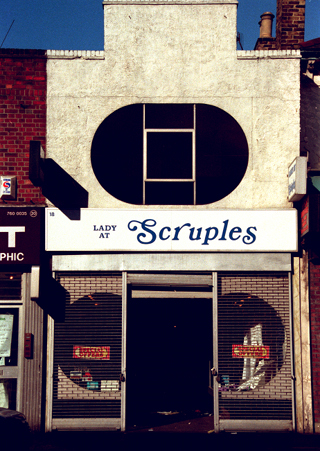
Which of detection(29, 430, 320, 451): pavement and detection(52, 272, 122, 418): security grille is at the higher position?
detection(52, 272, 122, 418): security grille

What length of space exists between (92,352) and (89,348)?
0.10m

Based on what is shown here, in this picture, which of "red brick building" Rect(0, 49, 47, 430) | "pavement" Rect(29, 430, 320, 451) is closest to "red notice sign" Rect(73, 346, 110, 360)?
"red brick building" Rect(0, 49, 47, 430)

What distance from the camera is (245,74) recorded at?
10.1 metres

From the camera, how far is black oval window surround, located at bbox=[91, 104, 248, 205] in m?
10.0

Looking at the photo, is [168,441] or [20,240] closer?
[168,441]

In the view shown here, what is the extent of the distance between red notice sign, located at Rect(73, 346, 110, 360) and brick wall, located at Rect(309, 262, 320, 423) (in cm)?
415

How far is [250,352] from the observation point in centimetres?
949

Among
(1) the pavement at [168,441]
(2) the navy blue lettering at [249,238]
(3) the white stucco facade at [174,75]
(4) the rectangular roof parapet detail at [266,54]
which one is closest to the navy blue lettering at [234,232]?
(2) the navy blue lettering at [249,238]

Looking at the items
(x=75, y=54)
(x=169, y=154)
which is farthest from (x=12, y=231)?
(x=75, y=54)

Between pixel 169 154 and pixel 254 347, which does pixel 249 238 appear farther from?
pixel 169 154

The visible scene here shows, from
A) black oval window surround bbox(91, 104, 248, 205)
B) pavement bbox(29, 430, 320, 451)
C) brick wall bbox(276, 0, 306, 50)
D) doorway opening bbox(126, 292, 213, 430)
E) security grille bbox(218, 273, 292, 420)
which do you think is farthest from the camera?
doorway opening bbox(126, 292, 213, 430)

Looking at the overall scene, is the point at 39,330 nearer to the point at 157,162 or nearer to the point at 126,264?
the point at 126,264

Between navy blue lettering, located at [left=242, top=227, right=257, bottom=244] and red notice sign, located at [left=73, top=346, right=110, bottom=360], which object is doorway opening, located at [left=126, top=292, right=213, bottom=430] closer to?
red notice sign, located at [left=73, top=346, right=110, bottom=360]

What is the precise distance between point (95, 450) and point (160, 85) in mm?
7262
